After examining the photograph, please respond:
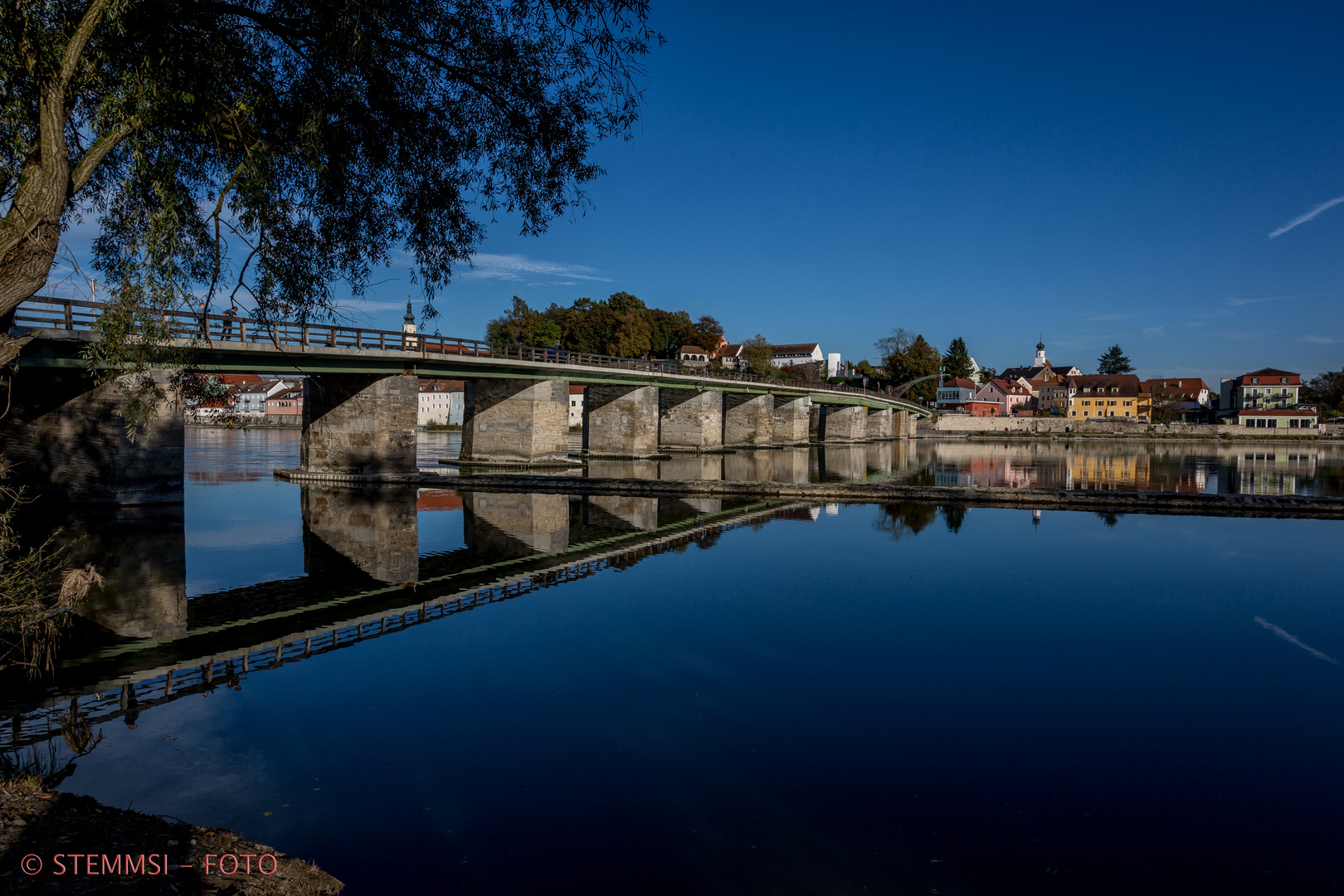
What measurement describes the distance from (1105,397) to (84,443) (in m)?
141

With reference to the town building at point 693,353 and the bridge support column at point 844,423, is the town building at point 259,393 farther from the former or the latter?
the bridge support column at point 844,423

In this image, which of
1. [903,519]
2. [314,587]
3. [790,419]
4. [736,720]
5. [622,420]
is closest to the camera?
[736,720]

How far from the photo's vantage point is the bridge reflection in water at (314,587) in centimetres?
949

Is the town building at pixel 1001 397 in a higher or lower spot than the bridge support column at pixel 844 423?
higher

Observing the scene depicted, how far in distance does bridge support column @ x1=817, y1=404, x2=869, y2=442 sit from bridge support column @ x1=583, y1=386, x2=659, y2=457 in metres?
36.3

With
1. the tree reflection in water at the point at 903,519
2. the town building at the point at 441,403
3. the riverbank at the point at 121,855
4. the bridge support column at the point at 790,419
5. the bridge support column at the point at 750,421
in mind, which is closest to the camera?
the riverbank at the point at 121,855

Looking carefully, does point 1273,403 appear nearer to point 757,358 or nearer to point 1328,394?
point 1328,394

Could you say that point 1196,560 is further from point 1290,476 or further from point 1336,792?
point 1290,476

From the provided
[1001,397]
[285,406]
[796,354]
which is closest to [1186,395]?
[1001,397]

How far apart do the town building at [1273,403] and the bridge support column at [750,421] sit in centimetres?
8506

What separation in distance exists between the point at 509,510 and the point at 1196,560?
804 inches

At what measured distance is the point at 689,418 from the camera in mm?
62938

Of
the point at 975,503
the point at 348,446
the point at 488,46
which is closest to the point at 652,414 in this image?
the point at 348,446

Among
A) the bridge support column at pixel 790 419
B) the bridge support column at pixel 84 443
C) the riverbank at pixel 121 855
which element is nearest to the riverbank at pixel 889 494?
the bridge support column at pixel 84 443
